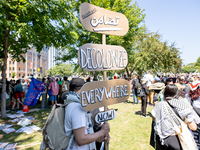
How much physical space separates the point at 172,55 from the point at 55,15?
16154 millimetres

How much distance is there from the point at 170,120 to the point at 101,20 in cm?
197

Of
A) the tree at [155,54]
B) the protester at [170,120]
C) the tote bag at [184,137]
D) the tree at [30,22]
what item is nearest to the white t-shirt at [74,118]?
the protester at [170,120]

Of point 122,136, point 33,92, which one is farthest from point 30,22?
point 122,136

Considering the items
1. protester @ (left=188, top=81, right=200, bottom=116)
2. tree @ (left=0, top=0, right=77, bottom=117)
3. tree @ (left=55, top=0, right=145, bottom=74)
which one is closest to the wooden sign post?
protester @ (left=188, top=81, right=200, bottom=116)

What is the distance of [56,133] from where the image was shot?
1608 millimetres

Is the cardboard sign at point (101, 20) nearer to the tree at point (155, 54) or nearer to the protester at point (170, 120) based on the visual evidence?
the protester at point (170, 120)

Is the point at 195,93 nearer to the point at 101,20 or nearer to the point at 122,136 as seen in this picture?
the point at 122,136

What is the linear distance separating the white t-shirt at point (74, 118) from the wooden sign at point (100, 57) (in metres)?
0.51

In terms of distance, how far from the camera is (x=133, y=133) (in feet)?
14.6

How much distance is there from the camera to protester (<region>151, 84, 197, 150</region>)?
2027mm

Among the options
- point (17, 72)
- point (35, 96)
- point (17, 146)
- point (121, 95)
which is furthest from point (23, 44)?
point (17, 72)

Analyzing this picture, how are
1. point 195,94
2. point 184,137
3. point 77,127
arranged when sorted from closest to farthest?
1. point 77,127
2. point 184,137
3. point 195,94

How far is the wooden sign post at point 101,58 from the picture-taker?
158 cm

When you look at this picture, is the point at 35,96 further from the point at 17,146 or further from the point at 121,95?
the point at 121,95
